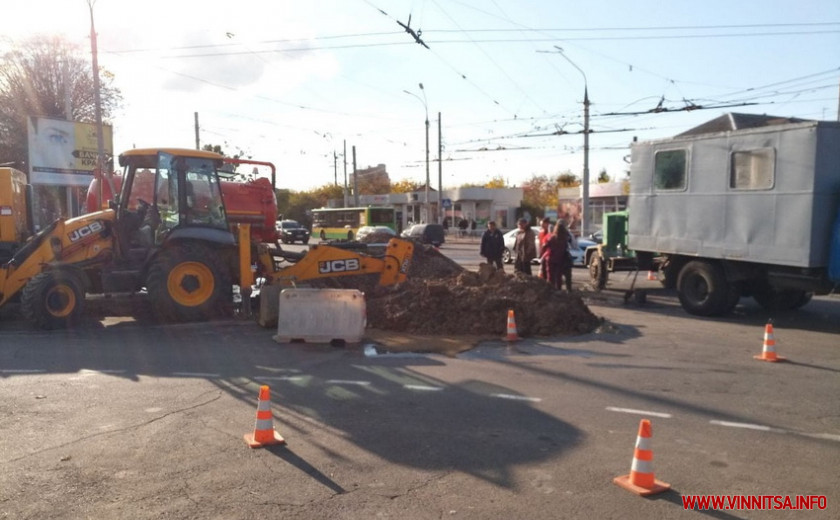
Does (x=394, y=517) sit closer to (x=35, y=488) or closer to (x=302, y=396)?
(x=35, y=488)

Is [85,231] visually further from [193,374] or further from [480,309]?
[480,309]

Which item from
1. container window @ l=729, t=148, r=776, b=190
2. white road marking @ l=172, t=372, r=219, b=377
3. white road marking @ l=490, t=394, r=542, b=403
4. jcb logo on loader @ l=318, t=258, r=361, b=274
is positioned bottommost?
white road marking @ l=172, t=372, r=219, b=377

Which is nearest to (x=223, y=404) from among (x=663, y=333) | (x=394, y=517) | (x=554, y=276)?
(x=394, y=517)

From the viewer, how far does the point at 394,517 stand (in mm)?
4320

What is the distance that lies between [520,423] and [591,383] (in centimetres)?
191

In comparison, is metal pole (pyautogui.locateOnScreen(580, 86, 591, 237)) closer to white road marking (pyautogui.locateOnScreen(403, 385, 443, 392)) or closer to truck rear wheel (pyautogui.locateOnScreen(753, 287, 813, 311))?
truck rear wheel (pyautogui.locateOnScreen(753, 287, 813, 311))

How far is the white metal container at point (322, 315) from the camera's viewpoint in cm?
1007

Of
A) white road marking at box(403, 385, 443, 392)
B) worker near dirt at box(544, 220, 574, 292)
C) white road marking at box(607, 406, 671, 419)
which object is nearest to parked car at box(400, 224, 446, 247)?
worker near dirt at box(544, 220, 574, 292)

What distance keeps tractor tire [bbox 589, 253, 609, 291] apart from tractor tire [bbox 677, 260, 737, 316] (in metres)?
3.11

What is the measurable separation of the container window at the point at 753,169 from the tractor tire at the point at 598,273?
→ 4.75 meters

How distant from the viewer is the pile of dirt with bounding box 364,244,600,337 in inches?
438

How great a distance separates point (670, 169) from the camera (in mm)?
14141

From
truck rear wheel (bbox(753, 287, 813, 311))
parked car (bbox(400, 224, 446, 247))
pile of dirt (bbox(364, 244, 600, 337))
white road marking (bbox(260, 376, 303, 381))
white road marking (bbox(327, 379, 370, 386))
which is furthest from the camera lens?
parked car (bbox(400, 224, 446, 247))

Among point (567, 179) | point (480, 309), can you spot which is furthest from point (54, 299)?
point (567, 179)
